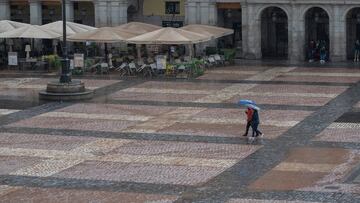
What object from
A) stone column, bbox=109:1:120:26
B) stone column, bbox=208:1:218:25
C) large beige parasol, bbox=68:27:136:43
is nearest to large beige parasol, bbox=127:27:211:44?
large beige parasol, bbox=68:27:136:43

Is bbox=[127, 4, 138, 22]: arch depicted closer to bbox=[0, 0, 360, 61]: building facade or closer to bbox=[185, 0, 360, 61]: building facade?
bbox=[0, 0, 360, 61]: building facade

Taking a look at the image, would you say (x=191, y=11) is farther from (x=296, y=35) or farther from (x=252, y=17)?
(x=296, y=35)

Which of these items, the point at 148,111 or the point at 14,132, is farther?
the point at 148,111

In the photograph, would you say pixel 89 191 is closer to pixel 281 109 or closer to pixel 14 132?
pixel 14 132

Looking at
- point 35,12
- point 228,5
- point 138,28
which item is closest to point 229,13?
point 228,5

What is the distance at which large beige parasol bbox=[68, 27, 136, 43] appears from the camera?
46562mm

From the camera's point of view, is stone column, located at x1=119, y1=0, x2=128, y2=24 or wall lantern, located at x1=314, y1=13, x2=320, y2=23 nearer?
wall lantern, located at x1=314, y1=13, x2=320, y2=23

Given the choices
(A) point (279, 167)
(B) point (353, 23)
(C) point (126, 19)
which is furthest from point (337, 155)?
(C) point (126, 19)

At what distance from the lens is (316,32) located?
53531 mm

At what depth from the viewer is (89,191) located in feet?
76.9

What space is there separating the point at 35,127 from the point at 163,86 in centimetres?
1074

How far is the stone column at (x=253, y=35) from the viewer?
52.1 meters

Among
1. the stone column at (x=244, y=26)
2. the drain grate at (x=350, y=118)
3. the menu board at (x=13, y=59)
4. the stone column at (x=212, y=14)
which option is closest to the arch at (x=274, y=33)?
the stone column at (x=244, y=26)

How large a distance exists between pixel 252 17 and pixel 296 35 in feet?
8.57
